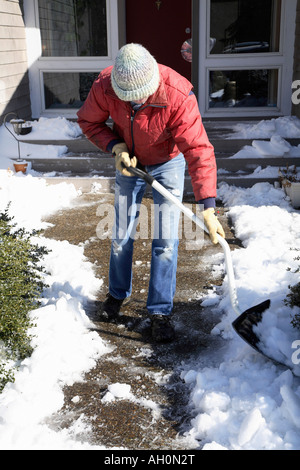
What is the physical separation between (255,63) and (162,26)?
175 cm

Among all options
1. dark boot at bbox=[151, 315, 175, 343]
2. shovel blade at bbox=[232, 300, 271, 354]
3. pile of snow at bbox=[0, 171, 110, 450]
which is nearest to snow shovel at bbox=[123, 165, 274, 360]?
shovel blade at bbox=[232, 300, 271, 354]

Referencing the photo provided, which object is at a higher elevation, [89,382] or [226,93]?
[226,93]

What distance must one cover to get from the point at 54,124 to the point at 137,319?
522 cm

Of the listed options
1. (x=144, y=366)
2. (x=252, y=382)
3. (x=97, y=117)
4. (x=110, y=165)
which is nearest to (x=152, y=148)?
(x=97, y=117)

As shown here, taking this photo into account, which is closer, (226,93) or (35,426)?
(35,426)

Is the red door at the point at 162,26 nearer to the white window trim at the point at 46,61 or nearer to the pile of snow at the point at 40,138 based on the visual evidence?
the white window trim at the point at 46,61

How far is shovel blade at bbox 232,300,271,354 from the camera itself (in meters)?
2.88

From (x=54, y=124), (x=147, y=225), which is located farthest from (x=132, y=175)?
(x=54, y=124)

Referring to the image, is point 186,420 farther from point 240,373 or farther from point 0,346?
point 0,346

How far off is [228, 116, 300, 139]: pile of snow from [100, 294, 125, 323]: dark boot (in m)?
4.55

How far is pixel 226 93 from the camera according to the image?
8.60 m

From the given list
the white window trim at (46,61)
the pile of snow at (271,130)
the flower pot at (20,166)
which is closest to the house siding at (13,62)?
the white window trim at (46,61)

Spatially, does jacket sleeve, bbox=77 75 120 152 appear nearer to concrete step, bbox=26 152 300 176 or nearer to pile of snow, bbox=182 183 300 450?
pile of snow, bbox=182 183 300 450

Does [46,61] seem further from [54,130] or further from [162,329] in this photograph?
[162,329]
